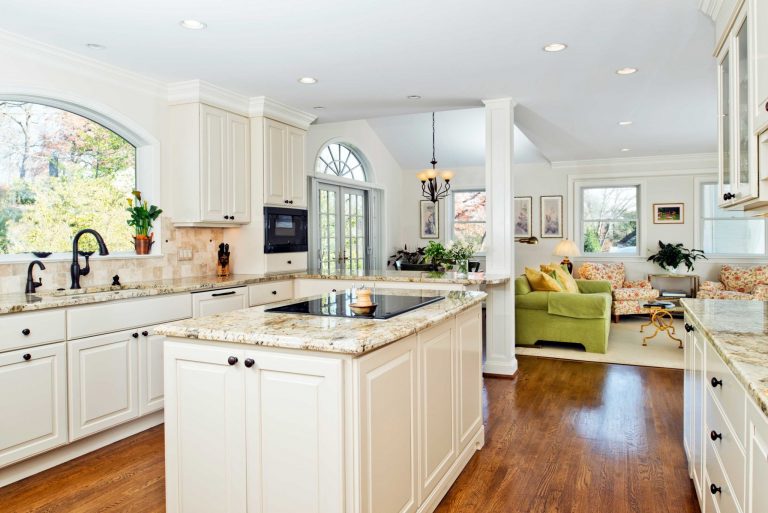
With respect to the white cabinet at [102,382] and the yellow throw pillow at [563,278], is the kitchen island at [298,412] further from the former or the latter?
the yellow throw pillow at [563,278]

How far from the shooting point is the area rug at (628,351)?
5242 mm

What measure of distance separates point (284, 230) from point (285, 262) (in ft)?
1.01

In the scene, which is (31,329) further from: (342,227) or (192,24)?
(342,227)

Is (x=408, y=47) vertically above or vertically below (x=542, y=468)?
above

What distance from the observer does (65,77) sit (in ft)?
11.8

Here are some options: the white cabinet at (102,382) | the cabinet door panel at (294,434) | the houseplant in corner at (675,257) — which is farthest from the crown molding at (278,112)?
the houseplant in corner at (675,257)

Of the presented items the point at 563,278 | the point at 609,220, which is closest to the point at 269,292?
the point at 563,278

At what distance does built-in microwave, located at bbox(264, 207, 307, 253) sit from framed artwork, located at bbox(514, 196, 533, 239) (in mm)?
4786

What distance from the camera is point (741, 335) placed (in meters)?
1.87

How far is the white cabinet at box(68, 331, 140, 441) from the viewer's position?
2.99 meters

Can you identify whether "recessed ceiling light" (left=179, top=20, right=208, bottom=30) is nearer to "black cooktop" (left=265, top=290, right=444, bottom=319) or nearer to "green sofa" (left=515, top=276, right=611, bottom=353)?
"black cooktop" (left=265, top=290, right=444, bottom=319)

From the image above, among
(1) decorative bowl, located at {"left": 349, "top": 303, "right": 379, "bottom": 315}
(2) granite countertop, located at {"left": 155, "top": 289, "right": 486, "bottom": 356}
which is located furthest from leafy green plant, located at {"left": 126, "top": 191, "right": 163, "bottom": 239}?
(1) decorative bowl, located at {"left": 349, "top": 303, "right": 379, "bottom": 315}

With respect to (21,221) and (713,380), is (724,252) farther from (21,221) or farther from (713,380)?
(21,221)

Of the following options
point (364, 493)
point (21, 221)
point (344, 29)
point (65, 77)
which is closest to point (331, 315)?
point (364, 493)
